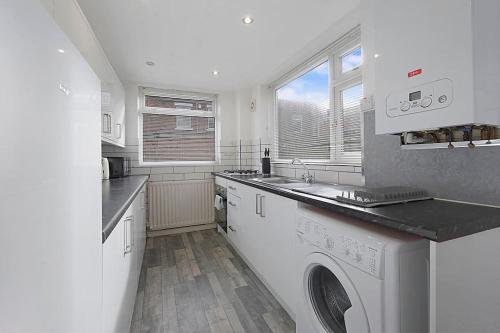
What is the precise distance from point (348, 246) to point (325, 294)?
0.51m

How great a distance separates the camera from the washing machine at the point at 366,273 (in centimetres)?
82

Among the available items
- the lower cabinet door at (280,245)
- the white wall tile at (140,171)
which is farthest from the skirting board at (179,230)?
the lower cabinet door at (280,245)

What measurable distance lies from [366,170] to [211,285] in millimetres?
1636

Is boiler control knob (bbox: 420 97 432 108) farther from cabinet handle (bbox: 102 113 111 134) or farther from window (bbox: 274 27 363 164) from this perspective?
cabinet handle (bbox: 102 113 111 134)

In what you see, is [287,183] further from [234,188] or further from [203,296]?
[203,296]

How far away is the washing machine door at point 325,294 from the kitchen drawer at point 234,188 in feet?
4.32

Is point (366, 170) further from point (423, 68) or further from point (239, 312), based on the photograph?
point (239, 312)

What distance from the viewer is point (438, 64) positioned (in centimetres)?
98

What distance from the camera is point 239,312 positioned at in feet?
5.65

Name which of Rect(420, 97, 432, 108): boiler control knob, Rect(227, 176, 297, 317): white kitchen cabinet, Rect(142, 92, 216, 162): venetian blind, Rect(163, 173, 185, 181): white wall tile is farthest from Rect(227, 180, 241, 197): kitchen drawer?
Rect(420, 97, 432, 108): boiler control knob

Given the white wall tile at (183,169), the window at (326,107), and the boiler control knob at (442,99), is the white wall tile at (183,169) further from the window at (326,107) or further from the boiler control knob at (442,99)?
the boiler control knob at (442,99)

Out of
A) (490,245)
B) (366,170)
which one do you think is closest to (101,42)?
(366,170)

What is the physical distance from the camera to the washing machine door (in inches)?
45.4

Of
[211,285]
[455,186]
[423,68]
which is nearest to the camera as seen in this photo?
[423,68]
